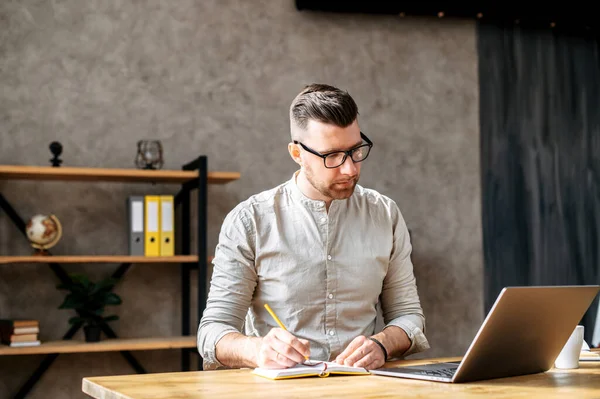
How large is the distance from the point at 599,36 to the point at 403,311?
3166 mm

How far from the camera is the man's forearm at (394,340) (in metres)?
1.85

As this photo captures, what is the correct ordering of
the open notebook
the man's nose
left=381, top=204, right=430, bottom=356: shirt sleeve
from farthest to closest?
left=381, top=204, right=430, bottom=356: shirt sleeve < the man's nose < the open notebook

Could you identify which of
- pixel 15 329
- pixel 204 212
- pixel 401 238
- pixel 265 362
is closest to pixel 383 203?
pixel 401 238

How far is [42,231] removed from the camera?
333cm

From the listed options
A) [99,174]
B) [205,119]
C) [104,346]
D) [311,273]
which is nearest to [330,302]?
[311,273]

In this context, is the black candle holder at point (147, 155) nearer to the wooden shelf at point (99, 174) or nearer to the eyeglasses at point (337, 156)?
the wooden shelf at point (99, 174)

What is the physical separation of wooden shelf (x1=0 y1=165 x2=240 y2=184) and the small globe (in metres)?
0.21

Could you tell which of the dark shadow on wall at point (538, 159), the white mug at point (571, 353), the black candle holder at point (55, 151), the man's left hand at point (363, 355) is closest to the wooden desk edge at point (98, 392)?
the man's left hand at point (363, 355)

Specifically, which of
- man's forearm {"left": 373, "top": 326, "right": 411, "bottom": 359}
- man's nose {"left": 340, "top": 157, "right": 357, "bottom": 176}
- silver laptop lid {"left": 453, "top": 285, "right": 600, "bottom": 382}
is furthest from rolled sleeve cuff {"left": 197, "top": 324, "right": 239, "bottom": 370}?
silver laptop lid {"left": 453, "top": 285, "right": 600, "bottom": 382}

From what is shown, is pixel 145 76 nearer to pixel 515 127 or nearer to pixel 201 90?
pixel 201 90

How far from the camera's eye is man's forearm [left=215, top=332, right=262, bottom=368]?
1.72 meters

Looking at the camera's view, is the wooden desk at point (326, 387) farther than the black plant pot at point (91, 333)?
No

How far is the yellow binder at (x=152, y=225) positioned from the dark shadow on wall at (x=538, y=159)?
74.8 inches

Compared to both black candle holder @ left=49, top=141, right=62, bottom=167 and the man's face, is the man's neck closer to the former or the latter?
the man's face
